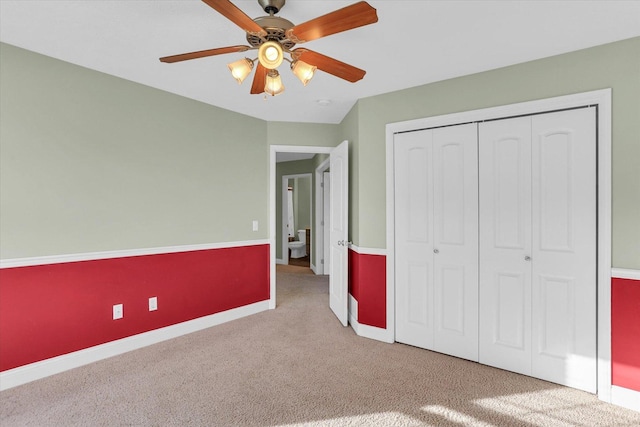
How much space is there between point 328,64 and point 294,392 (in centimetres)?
215

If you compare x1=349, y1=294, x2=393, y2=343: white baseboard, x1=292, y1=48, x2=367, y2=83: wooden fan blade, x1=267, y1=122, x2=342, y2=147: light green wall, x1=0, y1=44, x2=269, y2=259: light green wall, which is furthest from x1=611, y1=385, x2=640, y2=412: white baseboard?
x1=0, y1=44, x2=269, y2=259: light green wall

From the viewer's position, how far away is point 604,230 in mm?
2283

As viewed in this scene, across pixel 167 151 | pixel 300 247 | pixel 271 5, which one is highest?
pixel 271 5

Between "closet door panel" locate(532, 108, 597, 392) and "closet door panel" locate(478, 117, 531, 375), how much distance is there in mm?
65

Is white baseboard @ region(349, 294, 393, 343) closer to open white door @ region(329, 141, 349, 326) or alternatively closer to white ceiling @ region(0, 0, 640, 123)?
open white door @ region(329, 141, 349, 326)

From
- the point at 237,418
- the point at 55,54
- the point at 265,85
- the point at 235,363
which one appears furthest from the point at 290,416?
the point at 55,54

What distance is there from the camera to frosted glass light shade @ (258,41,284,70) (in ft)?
5.25

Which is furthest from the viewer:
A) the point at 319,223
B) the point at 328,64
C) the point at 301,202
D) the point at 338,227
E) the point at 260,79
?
the point at 301,202

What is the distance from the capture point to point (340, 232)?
3771mm

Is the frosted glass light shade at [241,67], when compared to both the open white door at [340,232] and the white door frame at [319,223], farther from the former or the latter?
the white door frame at [319,223]

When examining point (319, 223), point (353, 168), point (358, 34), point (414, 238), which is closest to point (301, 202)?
point (319, 223)

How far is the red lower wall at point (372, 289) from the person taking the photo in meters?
3.25

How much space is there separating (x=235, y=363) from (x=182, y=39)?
2477 millimetres

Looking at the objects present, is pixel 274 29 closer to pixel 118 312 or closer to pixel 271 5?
pixel 271 5
